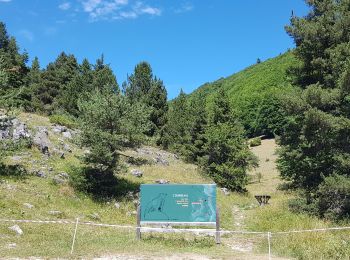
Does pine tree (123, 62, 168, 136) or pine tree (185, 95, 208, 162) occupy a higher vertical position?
pine tree (123, 62, 168, 136)

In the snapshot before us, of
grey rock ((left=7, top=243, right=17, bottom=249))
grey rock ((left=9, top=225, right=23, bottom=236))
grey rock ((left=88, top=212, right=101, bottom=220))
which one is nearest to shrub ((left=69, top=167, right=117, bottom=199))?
grey rock ((left=88, top=212, right=101, bottom=220))

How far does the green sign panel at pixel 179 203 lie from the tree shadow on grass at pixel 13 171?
29.2 feet

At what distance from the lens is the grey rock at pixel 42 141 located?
27.4 m

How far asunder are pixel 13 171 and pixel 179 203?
11.1 metres

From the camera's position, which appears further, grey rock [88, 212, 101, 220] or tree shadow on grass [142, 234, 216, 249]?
grey rock [88, 212, 101, 220]

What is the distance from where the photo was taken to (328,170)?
20.9 m

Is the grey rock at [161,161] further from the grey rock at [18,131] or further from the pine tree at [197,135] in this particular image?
the grey rock at [18,131]

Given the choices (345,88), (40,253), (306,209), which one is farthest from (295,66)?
(40,253)

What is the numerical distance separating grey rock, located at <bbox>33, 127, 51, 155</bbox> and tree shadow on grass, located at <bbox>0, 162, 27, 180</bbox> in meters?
3.99

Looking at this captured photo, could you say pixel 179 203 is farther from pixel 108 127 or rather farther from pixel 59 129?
pixel 59 129

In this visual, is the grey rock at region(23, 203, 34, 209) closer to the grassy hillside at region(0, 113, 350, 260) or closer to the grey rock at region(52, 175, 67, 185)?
the grassy hillside at region(0, 113, 350, 260)

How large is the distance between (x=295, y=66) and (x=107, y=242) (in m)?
15.6

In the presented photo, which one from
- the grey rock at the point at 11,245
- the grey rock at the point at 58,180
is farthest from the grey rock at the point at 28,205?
the grey rock at the point at 11,245

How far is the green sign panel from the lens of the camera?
52.3 feet
